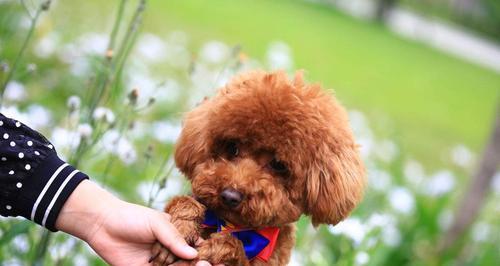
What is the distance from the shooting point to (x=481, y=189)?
14.3 ft

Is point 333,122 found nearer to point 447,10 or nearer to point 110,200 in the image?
point 110,200

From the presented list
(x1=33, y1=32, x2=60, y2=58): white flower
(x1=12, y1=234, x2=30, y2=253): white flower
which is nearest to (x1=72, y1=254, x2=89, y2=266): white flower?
(x1=12, y1=234, x2=30, y2=253): white flower

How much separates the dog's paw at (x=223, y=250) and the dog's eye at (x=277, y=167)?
0.22m

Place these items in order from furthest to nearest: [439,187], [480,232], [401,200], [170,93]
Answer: [170,93] < [480,232] < [439,187] < [401,200]

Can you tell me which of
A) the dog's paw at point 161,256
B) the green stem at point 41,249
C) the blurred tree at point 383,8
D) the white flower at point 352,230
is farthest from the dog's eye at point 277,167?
the blurred tree at point 383,8

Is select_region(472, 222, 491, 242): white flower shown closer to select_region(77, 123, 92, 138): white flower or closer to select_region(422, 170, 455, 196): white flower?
select_region(422, 170, 455, 196): white flower

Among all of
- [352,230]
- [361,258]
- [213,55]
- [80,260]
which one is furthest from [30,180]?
[213,55]

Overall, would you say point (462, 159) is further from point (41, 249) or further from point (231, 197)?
point (231, 197)

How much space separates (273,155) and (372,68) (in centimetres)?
1042

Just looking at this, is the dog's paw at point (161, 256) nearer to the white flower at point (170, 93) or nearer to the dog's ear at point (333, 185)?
the dog's ear at point (333, 185)

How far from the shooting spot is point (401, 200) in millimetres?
3738

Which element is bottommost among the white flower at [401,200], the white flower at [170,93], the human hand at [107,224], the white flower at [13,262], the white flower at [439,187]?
the white flower at [170,93]

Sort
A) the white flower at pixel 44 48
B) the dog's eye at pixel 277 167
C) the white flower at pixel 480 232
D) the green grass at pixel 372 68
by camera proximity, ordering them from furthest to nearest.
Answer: the green grass at pixel 372 68
the white flower at pixel 44 48
the white flower at pixel 480 232
the dog's eye at pixel 277 167

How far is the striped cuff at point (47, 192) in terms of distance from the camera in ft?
6.15
